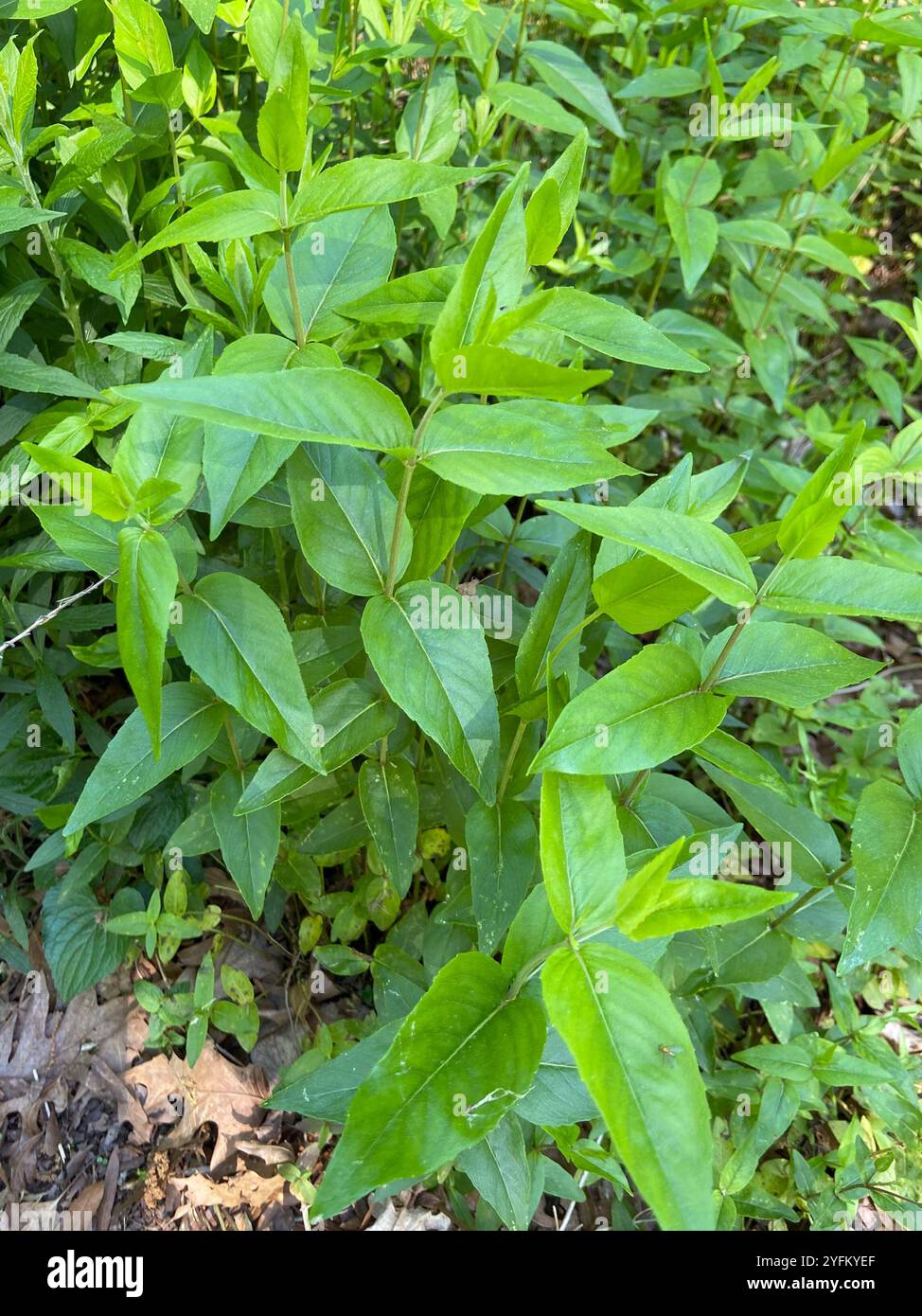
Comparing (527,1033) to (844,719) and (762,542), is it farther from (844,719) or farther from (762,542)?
(844,719)

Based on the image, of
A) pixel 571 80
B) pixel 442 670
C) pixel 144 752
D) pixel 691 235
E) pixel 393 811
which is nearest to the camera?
pixel 442 670

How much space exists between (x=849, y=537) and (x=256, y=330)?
1.80m

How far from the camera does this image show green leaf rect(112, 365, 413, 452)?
1.13 metres

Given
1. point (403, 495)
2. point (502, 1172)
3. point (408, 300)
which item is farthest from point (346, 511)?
point (502, 1172)

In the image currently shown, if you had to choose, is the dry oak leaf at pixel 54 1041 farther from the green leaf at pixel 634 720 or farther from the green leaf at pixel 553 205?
the green leaf at pixel 553 205

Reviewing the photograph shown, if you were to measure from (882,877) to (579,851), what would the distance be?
2.00 ft

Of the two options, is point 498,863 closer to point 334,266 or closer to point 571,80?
point 334,266

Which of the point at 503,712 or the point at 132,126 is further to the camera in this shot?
the point at 132,126

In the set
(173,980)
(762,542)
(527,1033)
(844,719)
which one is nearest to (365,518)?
(762,542)

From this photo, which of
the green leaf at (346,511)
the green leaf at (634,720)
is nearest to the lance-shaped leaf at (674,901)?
the green leaf at (634,720)

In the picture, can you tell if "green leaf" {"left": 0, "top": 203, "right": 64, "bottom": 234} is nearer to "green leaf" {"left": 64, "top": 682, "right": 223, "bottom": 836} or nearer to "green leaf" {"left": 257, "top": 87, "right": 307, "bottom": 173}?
"green leaf" {"left": 257, "top": 87, "right": 307, "bottom": 173}

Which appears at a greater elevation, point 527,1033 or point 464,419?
point 464,419

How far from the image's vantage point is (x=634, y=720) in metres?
1.42
